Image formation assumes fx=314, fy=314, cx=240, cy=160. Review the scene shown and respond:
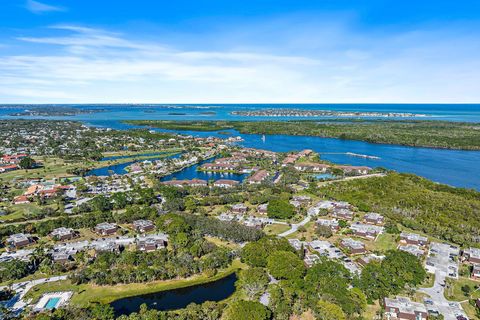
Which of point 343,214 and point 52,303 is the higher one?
point 343,214

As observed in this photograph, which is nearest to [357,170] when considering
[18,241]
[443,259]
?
[443,259]

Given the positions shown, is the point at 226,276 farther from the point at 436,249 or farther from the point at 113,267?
the point at 436,249

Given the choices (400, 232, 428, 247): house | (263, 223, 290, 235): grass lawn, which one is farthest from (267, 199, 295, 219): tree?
(400, 232, 428, 247): house

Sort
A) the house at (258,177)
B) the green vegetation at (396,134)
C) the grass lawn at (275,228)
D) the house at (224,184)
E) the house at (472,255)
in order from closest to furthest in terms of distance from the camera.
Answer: the house at (472,255) < the grass lawn at (275,228) < the house at (224,184) < the house at (258,177) < the green vegetation at (396,134)

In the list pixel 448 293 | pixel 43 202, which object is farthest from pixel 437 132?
pixel 43 202

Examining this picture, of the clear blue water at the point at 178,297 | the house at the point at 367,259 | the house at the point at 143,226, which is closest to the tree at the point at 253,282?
the clear blue water at the point at 178,297

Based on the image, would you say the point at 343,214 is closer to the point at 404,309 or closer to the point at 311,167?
the point at 404,309

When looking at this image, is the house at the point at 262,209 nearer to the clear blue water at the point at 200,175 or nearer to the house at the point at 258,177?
the house at the point at 258,177
